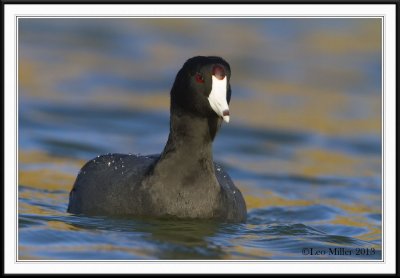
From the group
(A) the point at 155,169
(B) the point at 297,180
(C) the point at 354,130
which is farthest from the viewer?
(C) the point at 354,130

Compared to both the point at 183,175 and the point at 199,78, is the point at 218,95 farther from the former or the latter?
the point at 183,175

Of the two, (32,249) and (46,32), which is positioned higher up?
(46,32)

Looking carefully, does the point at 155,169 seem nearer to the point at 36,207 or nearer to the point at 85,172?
the point at 85,172

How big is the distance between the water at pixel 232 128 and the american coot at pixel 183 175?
0.12 m

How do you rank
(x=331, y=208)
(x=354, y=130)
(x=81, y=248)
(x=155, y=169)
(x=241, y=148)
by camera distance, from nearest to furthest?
(x=81, y=248)
(x=155, y=169)
(x=331, y=208)
(x=241, y=148)
(x=354, y=130)

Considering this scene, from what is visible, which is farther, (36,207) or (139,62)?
(139,62)

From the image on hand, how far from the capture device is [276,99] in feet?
53.8

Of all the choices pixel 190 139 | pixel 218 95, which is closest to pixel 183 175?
pixel 190 139

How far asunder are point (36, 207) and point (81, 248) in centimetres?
176

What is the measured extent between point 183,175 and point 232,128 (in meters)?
6.51

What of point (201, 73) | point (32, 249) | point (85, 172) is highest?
point (201, 73)

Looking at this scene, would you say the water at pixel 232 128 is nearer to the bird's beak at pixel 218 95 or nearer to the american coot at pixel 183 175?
the american coot at pixel 183 175

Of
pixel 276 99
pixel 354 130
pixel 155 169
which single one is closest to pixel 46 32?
pixel 276 99

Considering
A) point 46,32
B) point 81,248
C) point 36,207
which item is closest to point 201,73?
point 81,248
